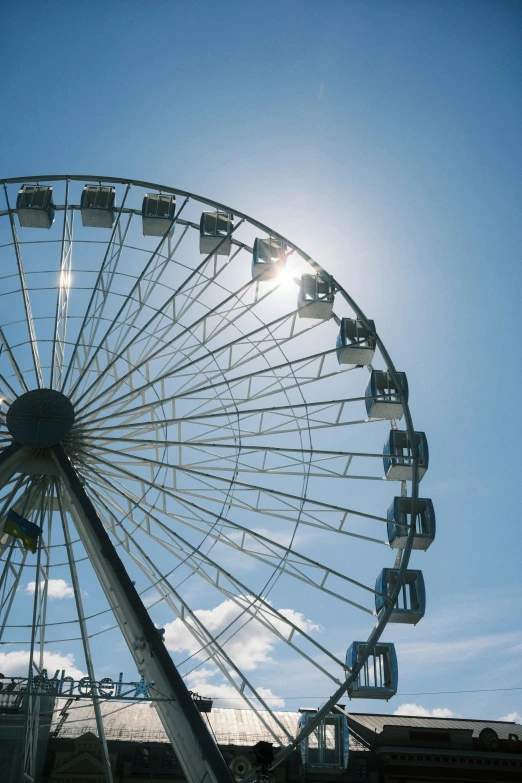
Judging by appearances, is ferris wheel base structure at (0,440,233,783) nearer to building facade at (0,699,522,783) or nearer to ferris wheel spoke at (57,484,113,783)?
ferris wheel spoke at (57,484,113,783)

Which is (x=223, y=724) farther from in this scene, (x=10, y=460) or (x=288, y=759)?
(x=10, y=460)

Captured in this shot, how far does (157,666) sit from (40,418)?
7478 millimetres

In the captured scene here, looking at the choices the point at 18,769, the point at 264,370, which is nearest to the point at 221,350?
the point at 264,370

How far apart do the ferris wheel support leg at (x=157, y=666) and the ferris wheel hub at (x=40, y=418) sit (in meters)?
1.85

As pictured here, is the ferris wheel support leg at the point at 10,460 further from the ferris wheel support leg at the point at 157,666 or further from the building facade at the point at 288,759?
the building facade at the point at 288,759

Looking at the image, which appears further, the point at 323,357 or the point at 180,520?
the point at 323,357

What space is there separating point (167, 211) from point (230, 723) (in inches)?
928

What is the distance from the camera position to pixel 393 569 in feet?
71.6

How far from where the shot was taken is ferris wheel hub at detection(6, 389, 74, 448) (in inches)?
766

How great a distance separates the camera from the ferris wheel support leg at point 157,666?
1456 cm

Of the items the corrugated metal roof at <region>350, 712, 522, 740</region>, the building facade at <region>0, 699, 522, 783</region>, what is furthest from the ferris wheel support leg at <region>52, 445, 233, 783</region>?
the corrugated metal roof at <region>350, 712, 522, 740</region>

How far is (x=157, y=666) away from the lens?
50.9 feet

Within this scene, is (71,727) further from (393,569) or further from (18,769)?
(393,569)

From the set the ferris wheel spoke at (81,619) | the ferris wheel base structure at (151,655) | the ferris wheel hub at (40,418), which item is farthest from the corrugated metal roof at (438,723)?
the ferris wheel hub at (40,418)
